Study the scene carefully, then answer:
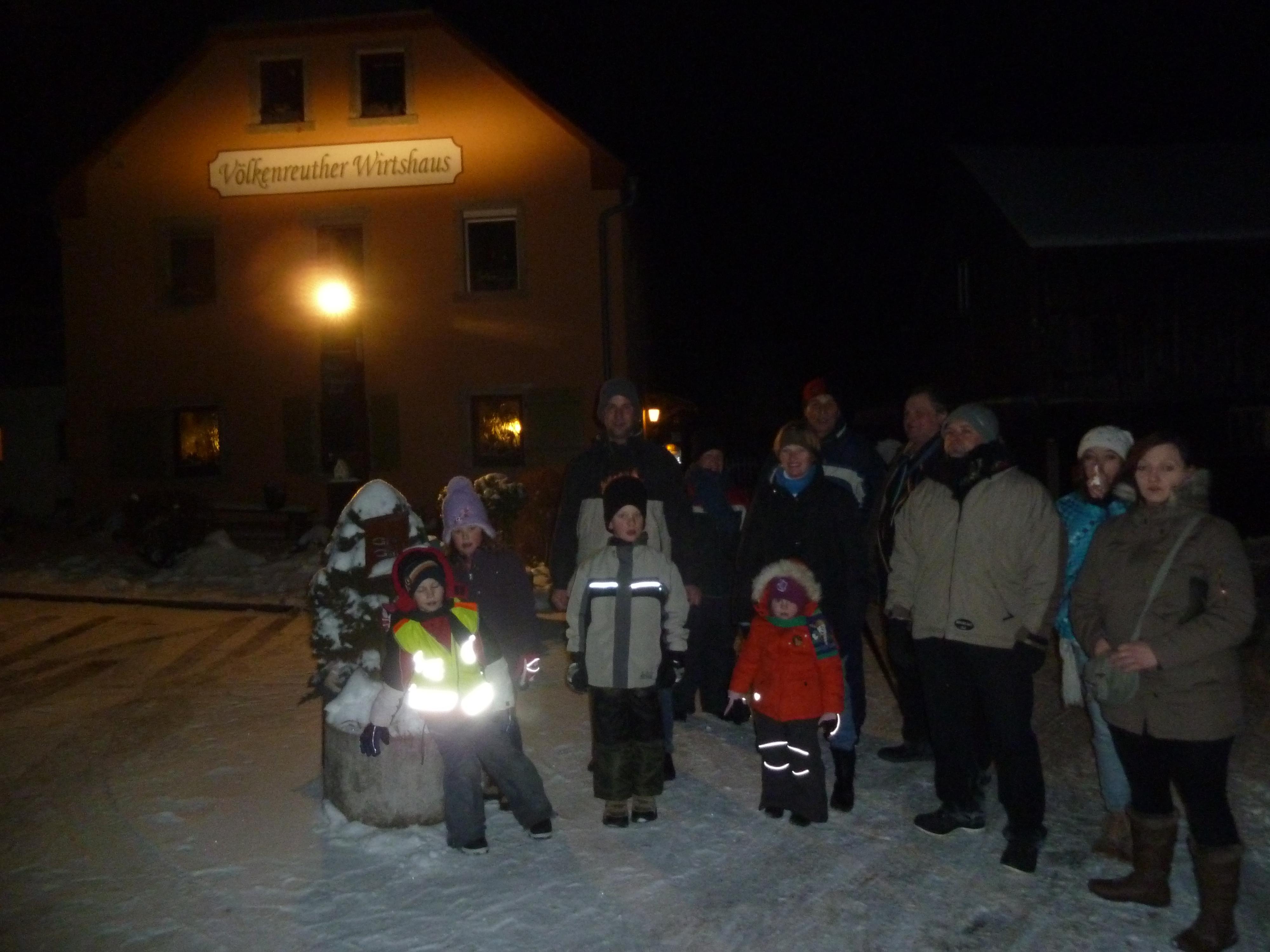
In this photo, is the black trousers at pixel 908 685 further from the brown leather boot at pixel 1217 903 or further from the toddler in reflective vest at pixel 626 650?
the brown leather boot at pixel 1217 903

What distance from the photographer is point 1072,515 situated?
5.09m

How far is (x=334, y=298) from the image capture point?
9.93 meters

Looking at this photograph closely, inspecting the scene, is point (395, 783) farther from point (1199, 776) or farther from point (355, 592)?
point (1199, 776)

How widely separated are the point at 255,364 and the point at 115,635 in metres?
10.4

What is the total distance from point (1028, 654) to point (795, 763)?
1.23 m

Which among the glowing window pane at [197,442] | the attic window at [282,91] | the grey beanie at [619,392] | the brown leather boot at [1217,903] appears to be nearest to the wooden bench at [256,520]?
the glowing window pane at [197,442]

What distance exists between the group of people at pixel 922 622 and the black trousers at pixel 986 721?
0.01 meters

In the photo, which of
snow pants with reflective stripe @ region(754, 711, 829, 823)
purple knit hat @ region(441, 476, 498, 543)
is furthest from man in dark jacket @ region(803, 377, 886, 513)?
purple knit hat @ region(441, 476, 498, 543)

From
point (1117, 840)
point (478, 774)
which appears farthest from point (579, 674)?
point (1117, 840)

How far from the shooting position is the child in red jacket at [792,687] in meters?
5.09

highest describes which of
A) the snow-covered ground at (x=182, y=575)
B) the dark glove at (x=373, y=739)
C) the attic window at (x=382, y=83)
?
the attic window at (x=382, y=83)

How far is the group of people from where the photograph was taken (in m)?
3.96

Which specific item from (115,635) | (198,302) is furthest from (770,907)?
(198,302)

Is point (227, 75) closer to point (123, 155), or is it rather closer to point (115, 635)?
point (123, 155)
